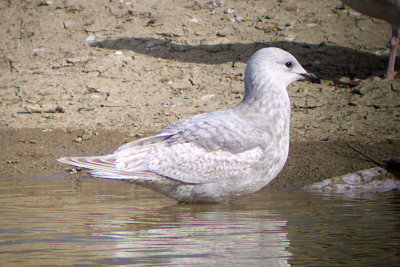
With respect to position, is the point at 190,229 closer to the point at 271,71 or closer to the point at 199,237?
the point at 199,237

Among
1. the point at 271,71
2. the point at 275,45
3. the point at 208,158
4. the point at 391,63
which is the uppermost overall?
the point at 275,45

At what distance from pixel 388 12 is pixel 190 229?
258 inches

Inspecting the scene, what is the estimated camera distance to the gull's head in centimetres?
601

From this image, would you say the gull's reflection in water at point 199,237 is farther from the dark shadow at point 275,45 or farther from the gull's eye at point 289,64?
the dark shadow at point 275,45

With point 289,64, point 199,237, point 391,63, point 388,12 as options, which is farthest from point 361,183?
point 388,12

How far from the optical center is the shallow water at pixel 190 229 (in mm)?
3773

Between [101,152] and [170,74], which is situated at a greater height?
[170,74]

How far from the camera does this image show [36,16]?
11.8 m

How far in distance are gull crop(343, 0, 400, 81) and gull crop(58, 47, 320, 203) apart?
4.33 metres

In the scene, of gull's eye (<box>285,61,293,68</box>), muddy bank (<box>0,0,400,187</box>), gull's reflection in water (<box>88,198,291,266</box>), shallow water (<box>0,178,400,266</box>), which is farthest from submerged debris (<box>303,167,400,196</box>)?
gull's eye (<box>285,61,293,68</box>)

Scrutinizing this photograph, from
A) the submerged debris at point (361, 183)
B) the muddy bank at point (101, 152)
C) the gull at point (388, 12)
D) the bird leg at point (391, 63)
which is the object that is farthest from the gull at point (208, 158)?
the gull at point (388, 12)

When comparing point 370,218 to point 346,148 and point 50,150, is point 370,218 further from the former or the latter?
point 50,150

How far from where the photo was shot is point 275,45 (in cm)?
1048

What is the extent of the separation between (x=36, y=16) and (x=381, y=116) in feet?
21.4
